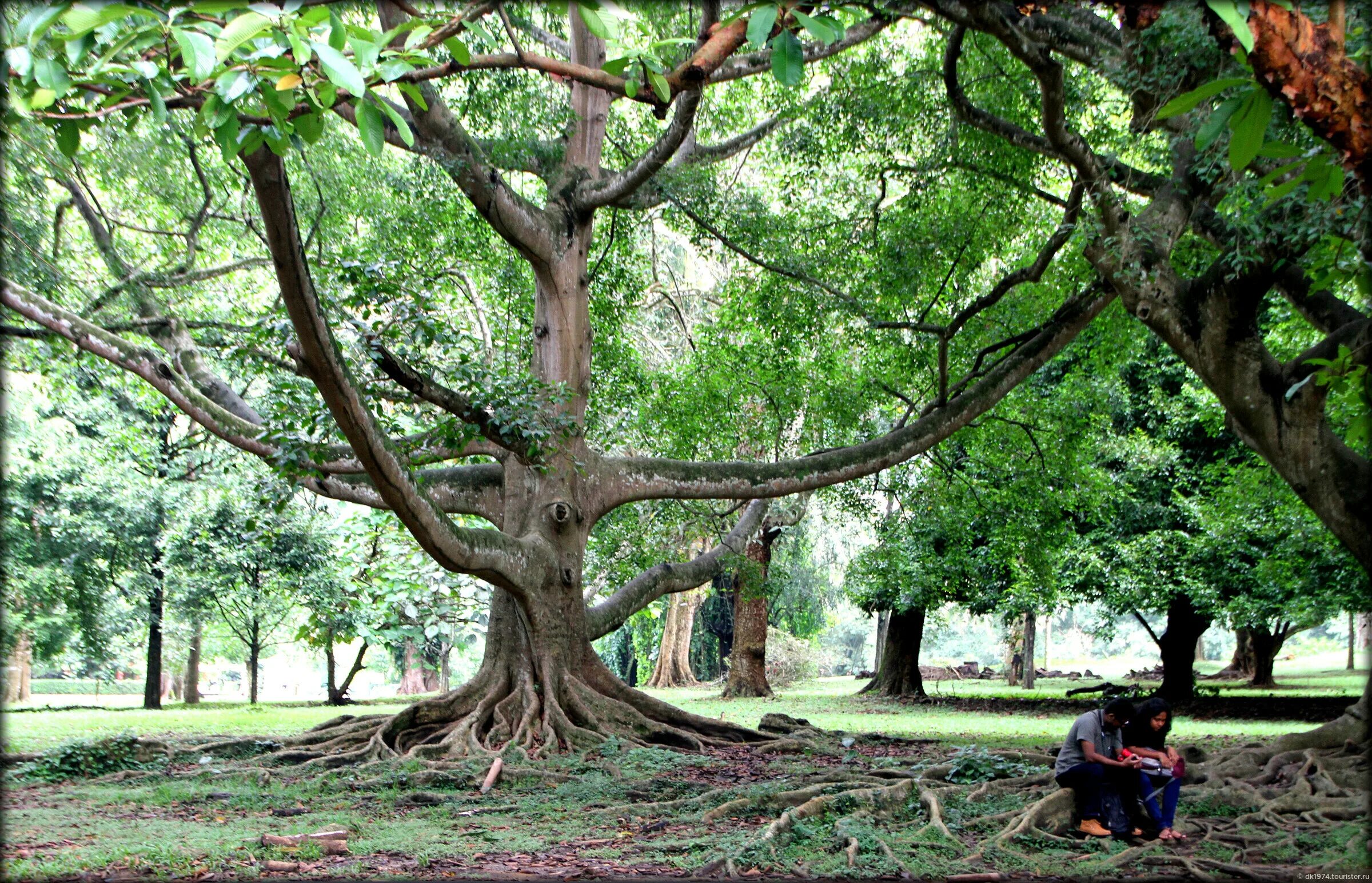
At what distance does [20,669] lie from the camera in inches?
891

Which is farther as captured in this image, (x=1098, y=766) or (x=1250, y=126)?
(x=1098, y=766)

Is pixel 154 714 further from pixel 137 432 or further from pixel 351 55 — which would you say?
pixel 351 55

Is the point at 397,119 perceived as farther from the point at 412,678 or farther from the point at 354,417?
the point at 412,678

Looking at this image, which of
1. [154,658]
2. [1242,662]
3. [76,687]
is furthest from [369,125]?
[76,687]

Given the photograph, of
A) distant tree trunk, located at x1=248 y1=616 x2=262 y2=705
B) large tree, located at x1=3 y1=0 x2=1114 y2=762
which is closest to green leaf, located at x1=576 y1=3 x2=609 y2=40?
large tree, located at x1=3 y1=0 x2=1114 y2=762

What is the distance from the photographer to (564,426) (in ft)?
29.2

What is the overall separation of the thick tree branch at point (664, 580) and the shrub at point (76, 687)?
28062mm

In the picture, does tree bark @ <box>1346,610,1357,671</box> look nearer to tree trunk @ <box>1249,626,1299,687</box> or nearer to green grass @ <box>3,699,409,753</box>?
tree trunk @ <box>1249,626,1299,687</box>

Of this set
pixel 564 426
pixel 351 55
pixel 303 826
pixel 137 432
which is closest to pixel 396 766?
pixel 303 826

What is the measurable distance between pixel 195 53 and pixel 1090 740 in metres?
6.22

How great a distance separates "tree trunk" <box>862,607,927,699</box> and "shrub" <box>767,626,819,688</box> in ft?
19.3

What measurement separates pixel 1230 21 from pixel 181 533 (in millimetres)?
17604

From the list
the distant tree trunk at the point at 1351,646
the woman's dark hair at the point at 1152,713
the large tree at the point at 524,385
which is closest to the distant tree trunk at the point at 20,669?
the large tree at the point at 524,385

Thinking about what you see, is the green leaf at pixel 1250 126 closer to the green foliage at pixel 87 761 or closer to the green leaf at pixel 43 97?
the green leaf at pixel 43 97
